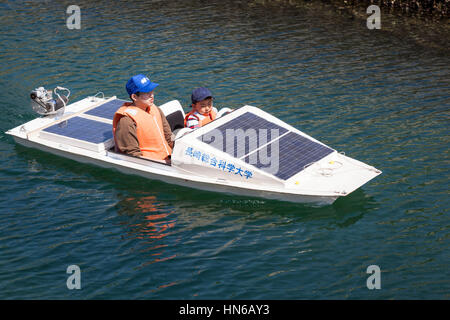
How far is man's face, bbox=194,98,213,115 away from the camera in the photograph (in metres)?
14.7

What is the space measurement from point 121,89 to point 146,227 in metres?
8.12

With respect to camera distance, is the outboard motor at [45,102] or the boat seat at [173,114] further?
the outboard motor at [45,102]

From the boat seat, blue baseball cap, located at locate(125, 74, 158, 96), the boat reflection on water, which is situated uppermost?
blue baseball cap, located at locate(125, 74, 158, 96)

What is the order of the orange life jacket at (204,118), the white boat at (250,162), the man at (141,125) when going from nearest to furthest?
the white boat at (250,162)
the man at (141,125)
the orange life jacket at (204,118)

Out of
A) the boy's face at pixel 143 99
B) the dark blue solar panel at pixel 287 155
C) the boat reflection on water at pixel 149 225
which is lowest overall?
the boat reflection on water at pixel 149 225

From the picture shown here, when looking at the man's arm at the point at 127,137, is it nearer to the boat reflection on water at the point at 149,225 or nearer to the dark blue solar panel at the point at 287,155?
the boat reflection on water at the point at 149,225

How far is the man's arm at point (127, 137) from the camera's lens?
14422mm

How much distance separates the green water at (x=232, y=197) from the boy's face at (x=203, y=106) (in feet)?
5.89

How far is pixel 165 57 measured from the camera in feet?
73.8

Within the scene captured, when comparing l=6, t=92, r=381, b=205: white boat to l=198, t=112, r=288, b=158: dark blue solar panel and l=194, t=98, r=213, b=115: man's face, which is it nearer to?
l=198, t=112, r=288, b=158: dark blue solar panel

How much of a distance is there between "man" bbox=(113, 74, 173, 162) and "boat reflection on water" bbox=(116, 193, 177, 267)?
108 centimetres

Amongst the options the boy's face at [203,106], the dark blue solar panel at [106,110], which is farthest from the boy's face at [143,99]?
the dark blue solar panel at [106,110]

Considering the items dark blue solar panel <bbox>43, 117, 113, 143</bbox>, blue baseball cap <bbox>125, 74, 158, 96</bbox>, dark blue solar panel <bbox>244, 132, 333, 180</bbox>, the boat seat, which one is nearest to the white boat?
dark blue solar panel <bbox>244, 132, 333, 180</bbox>

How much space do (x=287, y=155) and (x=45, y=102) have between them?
21.1 ft
